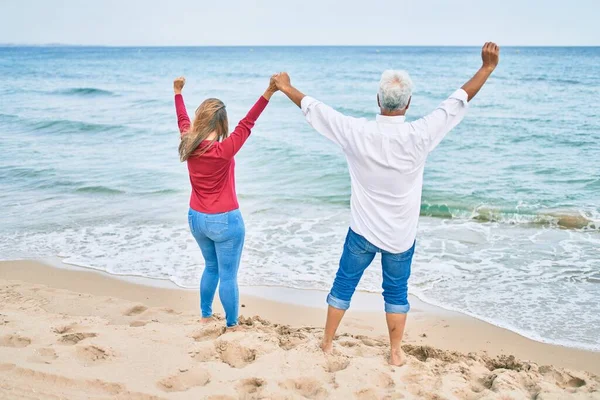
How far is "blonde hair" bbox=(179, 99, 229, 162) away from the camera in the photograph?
13.5 ft

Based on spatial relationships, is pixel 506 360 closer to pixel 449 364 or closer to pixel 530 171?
pixel 449 364

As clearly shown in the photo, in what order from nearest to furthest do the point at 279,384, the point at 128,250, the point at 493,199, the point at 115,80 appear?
the point at 279,384 → the point at 128,250 → the point at 493,199 → the point at 115,80

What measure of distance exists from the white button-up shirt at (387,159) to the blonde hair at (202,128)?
72 cm

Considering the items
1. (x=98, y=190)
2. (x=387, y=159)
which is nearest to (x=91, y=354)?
(x=387, y=159)

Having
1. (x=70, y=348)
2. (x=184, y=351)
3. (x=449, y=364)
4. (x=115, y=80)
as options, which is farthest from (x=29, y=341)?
(x=115, y=80)

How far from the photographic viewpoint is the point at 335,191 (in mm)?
11148

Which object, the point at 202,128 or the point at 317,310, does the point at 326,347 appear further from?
the point at 317,310

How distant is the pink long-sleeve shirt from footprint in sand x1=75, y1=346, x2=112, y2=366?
1.12 meters

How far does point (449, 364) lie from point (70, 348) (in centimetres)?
252

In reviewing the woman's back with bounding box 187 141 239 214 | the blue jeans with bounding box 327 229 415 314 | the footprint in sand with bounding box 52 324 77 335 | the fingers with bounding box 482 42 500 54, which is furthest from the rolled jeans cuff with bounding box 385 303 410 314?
the footprint in sand with bounding box 52 324 77 335

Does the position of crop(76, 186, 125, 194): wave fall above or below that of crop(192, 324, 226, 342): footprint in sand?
below

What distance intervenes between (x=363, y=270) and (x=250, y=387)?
1002 mm

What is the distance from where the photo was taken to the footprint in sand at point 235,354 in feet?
13.0

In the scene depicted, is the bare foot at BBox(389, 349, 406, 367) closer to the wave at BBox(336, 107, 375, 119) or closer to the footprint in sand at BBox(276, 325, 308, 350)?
the footprint in sand at BBox(276, 325, 308, 350)
